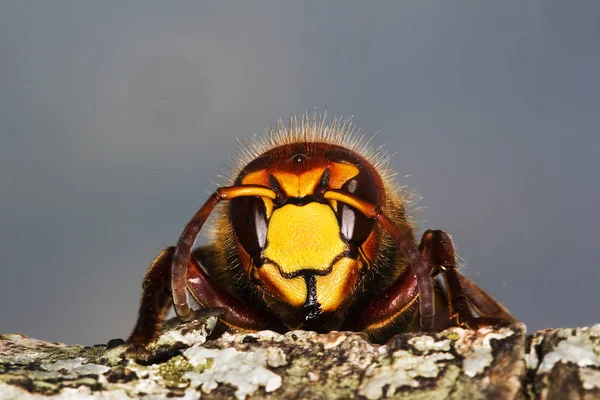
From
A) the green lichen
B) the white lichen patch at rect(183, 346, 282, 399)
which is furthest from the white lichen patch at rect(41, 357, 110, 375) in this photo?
the white lichen patch at rect(183, 346, 282, 399)

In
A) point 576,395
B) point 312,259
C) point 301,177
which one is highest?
point 301,177

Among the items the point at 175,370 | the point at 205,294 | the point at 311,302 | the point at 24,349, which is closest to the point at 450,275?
the point at 311,302

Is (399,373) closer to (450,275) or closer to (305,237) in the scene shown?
(305,237)

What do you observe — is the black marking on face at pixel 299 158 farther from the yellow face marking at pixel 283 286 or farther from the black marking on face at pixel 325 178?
the yellow face marking at pixel 283 286

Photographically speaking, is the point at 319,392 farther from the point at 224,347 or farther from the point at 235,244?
the point at 235,244

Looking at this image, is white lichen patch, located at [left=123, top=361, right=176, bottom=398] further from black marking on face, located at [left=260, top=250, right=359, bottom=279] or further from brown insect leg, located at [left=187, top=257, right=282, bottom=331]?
brown insect leg, located at [left=187, top=257, right=282, bottom=331]

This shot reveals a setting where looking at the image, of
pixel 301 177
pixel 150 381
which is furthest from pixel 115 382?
pixel 301 177
